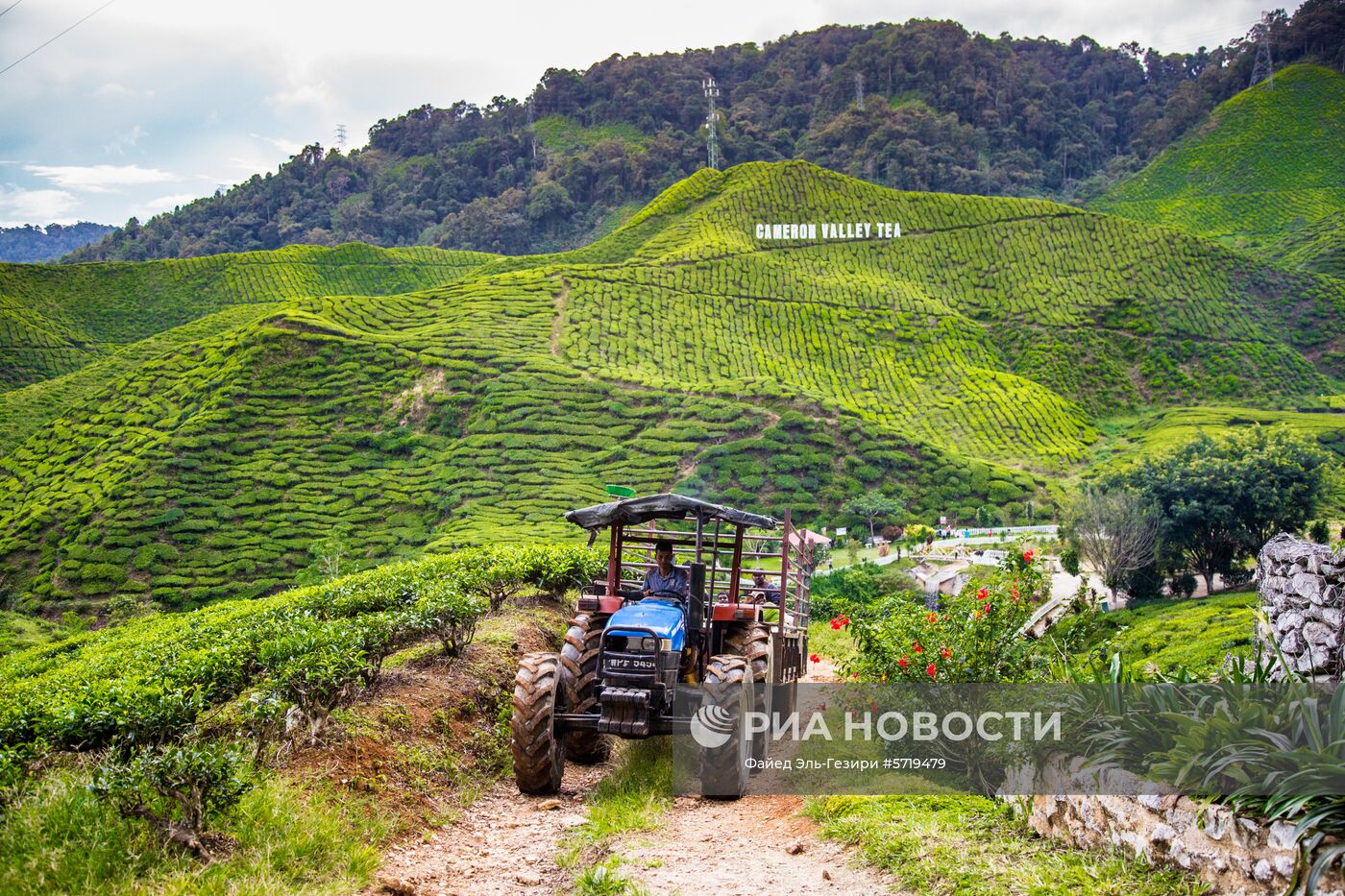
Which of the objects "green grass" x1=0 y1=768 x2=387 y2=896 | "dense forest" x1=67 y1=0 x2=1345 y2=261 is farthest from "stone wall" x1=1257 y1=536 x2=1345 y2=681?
"dense forest" x1=67 y1=0 x2=1345 y2=261

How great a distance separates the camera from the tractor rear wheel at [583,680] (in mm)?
7438

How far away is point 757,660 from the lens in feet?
28.2

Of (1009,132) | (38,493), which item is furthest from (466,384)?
(1009,132)

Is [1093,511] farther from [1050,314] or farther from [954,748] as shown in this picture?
[1050,314]

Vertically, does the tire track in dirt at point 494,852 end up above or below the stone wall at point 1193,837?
below

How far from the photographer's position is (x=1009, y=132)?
430 feet

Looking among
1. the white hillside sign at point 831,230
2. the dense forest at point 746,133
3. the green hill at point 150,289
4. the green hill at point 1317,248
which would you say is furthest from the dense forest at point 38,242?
the green hill at point 1317,248

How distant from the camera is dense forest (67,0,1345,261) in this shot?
397ft

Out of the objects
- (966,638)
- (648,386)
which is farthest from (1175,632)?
(648,386)

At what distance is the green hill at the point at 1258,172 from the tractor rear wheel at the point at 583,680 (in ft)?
303

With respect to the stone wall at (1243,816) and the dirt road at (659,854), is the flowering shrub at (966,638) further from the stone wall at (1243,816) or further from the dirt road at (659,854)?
the stone wall at (1243,816)

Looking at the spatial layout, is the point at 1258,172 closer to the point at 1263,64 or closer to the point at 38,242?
the point at 1263,64

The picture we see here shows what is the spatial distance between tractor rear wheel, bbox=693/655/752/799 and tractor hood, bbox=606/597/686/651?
0.46 m

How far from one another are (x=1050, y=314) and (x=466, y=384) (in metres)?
43.0
